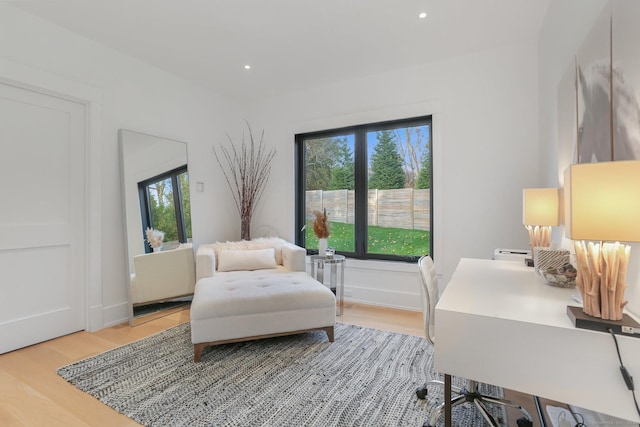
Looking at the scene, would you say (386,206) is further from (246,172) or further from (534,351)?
(534,351)

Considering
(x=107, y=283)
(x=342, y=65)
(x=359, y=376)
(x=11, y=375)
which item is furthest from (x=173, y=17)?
(x=359, y=376)

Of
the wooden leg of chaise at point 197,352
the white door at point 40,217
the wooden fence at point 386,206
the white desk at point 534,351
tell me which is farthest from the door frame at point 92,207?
the white desk at point 534,351

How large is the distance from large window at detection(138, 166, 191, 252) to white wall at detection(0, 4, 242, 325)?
0.17 metres

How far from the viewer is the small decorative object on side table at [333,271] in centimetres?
310

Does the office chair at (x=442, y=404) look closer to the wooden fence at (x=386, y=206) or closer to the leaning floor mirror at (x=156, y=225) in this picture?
the wooden fence at (x=386, y=206)

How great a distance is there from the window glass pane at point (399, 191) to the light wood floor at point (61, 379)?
2.58 ft

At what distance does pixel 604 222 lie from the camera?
2.97 feet

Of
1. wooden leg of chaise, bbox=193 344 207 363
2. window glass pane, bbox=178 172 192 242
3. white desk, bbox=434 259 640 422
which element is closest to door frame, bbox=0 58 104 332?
window glass pane, bbox=178 172 192 242

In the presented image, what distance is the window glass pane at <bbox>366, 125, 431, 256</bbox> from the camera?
129 inches

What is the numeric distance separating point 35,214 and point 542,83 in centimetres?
→ 434

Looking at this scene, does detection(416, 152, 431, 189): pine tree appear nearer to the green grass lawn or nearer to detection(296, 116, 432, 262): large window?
detection(296, 116, 432, 262): large window

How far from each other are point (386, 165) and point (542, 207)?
5.78 ft

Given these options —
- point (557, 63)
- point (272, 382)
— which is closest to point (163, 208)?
point (272, 382)

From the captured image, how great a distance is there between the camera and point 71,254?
2643 millimetres
